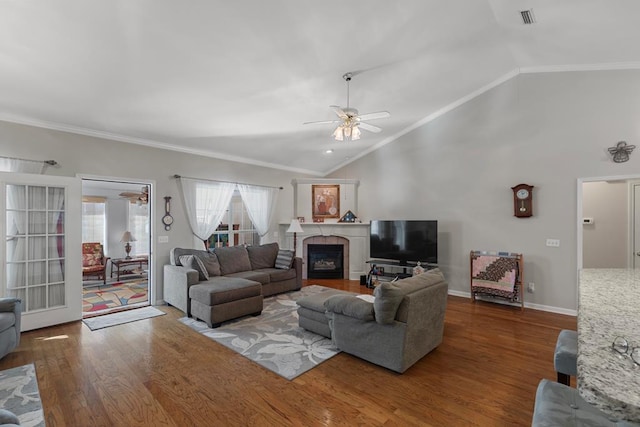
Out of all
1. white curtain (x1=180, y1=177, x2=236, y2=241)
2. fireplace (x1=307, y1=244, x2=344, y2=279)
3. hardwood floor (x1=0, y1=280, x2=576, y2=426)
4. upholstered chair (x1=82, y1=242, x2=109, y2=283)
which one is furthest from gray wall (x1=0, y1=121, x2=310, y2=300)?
upholstered chair (x1=82, y1=242, x2=109, y2=283)

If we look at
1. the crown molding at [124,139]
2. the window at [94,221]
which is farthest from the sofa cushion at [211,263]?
the window at [94,221]

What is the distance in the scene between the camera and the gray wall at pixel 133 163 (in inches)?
154

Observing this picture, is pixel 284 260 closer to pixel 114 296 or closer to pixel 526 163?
pixel 114 296

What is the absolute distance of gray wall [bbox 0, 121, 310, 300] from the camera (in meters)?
3.92

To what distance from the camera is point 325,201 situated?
751 cm

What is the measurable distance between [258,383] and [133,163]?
3986 mm

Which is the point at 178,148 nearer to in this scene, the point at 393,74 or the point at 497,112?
the point at 393,74

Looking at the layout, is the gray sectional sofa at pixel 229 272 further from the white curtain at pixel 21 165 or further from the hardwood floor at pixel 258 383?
the white curtain at pixel 21 165

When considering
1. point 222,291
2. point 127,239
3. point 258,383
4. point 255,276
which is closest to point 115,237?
point 127,239

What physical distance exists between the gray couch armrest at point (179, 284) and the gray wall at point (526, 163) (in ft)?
14.5

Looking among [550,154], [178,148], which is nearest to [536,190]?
[550,154]

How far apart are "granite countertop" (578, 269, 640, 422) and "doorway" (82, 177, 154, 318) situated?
6.39 m

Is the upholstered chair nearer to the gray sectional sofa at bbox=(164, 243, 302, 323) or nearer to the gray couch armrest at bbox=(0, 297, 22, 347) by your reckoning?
the gray sectional sofa at bbox=(164, 243, 302, 323)

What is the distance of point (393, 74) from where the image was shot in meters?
4.09
